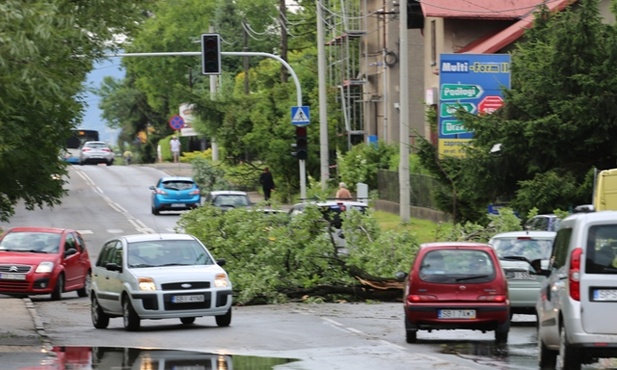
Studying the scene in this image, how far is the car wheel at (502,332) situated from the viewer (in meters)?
20.7

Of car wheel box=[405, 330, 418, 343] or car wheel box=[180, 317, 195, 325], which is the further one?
car wheel box=[180, 317, 195, 325]

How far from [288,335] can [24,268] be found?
11.6 m

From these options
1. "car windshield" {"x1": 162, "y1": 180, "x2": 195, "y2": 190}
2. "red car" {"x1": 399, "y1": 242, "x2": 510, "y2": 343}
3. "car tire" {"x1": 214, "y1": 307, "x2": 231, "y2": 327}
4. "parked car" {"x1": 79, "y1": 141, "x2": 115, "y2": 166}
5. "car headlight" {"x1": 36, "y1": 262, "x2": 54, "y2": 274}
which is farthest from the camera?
"parked car" {"x1": 79, "y1": 141, "x2": 115, "y2": 166}

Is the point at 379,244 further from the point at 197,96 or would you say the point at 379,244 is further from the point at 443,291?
the point at 197,96

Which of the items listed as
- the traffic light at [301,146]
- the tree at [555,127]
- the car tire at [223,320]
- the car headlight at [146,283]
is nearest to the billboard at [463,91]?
the tree at [555,127]

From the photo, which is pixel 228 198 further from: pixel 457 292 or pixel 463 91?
pixel 457 292

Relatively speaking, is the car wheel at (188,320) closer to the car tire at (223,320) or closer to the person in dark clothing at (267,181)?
the car tire at (223,320)

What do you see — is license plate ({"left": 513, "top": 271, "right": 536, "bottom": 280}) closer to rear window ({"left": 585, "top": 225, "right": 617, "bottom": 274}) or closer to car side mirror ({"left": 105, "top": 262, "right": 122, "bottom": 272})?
car side mirror ({"left": 105, "top": 262, "right": 122, "bottom": 272})

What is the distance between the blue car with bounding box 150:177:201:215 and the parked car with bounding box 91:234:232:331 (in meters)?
33.7

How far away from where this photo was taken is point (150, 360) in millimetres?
18188

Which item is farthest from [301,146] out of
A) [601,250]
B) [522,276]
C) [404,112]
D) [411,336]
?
[601,250]

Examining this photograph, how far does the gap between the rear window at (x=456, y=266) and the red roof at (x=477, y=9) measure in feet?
110

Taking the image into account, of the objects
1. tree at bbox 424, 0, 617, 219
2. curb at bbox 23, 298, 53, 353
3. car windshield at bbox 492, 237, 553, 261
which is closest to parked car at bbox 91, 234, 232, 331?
curb at bbox 23, 298, 53, 353

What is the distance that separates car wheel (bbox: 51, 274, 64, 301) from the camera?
32469 mm
